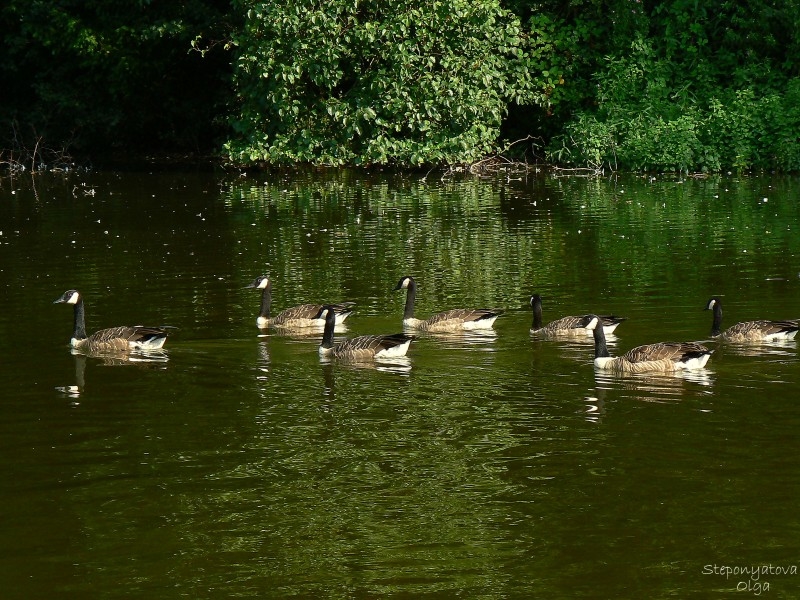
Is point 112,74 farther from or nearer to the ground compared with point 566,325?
farther from the ground

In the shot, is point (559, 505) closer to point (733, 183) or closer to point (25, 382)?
point (25, 382)

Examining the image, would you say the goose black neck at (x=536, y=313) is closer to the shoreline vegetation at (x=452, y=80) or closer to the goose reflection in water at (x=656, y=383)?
the goose reflection in water at (x=656, y=383)

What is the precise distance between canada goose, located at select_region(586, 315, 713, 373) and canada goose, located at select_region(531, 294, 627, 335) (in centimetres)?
147

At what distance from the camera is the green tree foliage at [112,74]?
50344 mm

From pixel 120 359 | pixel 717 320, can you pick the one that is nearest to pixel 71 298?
pixel 120 359

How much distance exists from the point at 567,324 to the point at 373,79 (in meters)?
27.0

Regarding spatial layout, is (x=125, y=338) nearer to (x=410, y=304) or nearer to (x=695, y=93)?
(x=410, y=304)

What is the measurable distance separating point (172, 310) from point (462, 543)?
11.4m

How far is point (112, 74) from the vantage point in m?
50.8

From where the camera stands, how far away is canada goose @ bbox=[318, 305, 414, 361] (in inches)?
667

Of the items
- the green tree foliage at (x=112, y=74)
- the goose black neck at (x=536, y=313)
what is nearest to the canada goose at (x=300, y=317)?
the goose black neck at (x=536, y=313)

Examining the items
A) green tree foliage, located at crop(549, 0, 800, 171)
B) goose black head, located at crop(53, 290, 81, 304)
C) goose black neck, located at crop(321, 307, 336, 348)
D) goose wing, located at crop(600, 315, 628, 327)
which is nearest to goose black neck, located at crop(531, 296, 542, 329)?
goose wing, located at crop(600, 315, 628, 327)

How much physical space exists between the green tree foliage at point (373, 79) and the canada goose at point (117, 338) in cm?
2527

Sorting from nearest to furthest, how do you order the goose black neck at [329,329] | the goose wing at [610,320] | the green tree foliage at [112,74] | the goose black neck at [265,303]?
1. the goose black neck at [329,329]
2. the goose wing at [610,320]
3. the goose black neck at [265,303]
4. the green tree foliage at [112,74]
